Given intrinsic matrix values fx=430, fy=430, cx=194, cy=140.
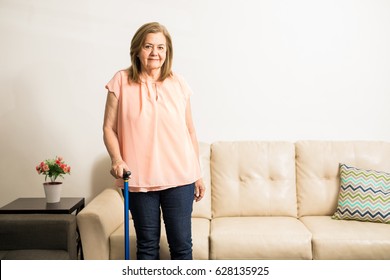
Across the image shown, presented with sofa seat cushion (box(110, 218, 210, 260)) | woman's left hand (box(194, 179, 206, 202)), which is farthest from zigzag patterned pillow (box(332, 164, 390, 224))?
woman's left hand (box(194, 179, 206, 202))

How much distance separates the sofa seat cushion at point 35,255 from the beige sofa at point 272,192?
0.90 feet

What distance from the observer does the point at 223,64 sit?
2.94 meters

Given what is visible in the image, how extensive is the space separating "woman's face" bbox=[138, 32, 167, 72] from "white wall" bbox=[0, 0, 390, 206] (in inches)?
47.5

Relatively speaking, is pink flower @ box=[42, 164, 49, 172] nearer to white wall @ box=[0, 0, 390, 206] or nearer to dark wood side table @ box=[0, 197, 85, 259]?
dark wood side table @ box=[0, 197, 85, 259]

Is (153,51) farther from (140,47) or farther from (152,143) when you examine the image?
(152,143)

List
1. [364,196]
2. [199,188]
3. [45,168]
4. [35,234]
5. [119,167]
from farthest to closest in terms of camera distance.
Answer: [45,168], [364,196], [35,234], [199,188], [119,167]

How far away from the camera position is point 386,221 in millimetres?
2404

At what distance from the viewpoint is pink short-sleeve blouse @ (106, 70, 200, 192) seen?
165 cm

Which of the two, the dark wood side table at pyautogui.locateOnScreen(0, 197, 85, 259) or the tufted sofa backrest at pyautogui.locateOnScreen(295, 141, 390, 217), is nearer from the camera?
the dark wood side table at pyautogui.locateOnScreen(0, 197, 85, 259)

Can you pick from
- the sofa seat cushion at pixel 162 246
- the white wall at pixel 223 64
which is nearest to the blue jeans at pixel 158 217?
the sofa seat cushion at pixel 162 246

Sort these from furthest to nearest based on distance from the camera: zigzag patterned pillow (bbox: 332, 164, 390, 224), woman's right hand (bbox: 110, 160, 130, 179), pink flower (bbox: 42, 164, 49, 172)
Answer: pink flower (bbox: 42, 164, 49, 172) < zigzag patterned pillow (bbox: 332, 164, 390, 224) < woman's right hand (bbox: 110, 160, 130, 179)

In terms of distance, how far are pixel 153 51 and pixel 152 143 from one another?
1.21ft

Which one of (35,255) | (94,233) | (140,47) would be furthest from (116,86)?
(35,255)
